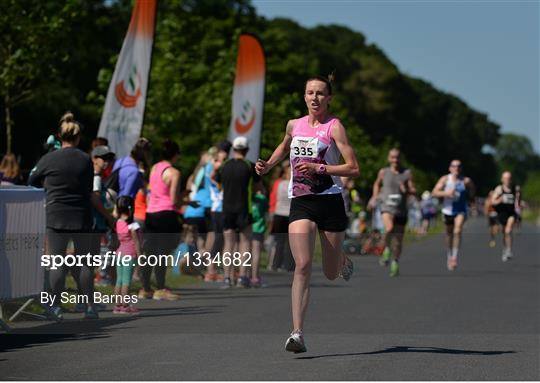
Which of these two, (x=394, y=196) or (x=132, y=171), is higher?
(x=394, y=196)

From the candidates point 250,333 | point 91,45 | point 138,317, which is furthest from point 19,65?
point 91,45

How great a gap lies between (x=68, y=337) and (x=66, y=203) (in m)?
1.74

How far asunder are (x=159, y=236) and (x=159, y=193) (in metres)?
0.53

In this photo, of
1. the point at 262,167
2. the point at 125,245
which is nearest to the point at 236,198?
the point at 125,245

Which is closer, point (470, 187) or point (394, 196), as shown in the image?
point (394, 196)

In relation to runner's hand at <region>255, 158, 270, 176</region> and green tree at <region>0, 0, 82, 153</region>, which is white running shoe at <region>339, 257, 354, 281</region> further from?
green tree at <region>0, 0, 82, 153</region>

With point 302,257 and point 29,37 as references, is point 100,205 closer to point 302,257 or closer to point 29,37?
point 302,257

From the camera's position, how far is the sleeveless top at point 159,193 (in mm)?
15734

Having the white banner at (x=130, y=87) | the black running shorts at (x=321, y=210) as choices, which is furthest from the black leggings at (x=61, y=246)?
the white banner at (x=130, y=87)

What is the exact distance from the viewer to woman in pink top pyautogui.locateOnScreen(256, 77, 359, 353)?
10039mm

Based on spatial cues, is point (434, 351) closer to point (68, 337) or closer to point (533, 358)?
point (533, 358)

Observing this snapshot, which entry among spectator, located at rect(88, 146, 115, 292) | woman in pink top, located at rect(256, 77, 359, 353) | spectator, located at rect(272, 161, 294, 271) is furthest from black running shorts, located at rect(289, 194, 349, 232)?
spectator, located at rect(272, 161, 294, 271)

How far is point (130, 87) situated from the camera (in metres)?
19.4

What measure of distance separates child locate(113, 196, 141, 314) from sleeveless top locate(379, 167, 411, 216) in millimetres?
9224
